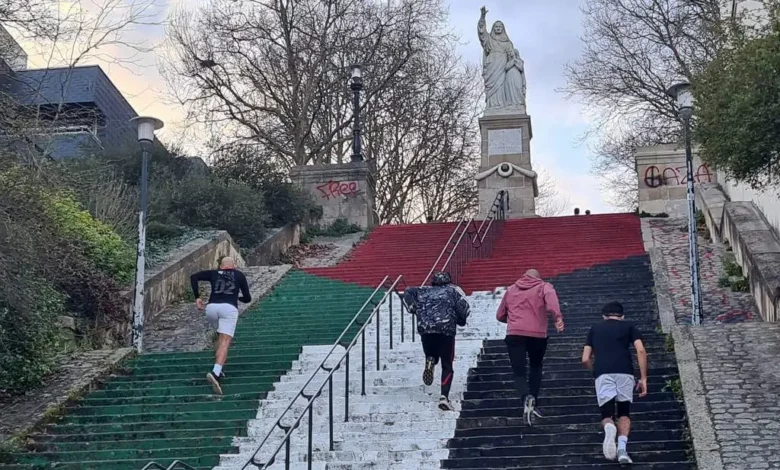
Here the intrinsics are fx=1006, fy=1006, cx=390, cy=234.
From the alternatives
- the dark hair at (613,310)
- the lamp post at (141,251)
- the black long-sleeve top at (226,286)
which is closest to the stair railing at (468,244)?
the lamp post at (141,251)

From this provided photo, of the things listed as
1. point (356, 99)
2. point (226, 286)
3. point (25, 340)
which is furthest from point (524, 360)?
point (356, 99)

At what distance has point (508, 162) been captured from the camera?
28203 mm

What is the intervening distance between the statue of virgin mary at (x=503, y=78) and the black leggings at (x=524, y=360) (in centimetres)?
2000

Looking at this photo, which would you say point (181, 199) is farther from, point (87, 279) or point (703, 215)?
point (703, 215)

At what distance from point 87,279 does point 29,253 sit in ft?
10.7

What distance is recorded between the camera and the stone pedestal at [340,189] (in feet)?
85.9

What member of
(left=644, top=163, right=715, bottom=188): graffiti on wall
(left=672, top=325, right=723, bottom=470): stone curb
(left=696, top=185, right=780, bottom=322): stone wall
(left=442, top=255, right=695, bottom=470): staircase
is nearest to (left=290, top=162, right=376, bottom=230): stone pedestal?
(left=644, top=163, right=715, bottom=188): graffiti on wall

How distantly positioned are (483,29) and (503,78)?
175 cm

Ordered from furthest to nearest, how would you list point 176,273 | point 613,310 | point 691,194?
point 176,273, point 691,194, point 613,310

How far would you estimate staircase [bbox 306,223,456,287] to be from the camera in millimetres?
18125

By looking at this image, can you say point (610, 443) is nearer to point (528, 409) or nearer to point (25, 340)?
point (528, 409)

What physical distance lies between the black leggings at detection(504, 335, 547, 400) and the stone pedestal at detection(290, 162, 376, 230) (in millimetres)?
16667

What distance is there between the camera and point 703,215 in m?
21.4

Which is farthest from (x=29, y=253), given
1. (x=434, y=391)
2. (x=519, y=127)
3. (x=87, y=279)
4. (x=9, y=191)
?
(x=519, y=127)
